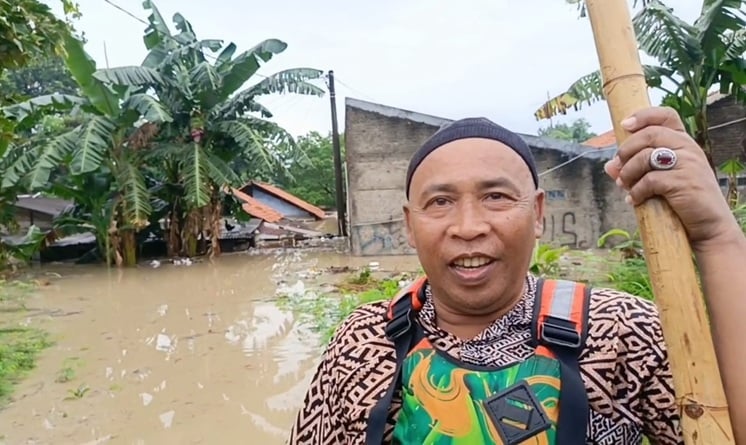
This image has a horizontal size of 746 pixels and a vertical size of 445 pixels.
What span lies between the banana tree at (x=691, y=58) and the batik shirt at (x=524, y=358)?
21.5ft

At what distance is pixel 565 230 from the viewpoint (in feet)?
45.8

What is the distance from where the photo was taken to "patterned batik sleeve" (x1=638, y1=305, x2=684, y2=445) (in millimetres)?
1062

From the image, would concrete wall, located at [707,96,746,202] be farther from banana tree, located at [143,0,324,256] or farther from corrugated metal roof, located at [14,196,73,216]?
corrugated metal roof, located at [14,196,73,216]

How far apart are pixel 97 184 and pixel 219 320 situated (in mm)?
6535

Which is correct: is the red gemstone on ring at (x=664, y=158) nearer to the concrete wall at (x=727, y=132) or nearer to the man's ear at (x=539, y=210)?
the man's ear at (x=539, y=210)

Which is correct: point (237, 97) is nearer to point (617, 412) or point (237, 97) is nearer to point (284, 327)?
point (284, 327)

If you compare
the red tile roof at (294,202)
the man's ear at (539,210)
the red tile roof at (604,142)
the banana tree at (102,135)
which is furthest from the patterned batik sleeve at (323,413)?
the red tile roof at (294,202)

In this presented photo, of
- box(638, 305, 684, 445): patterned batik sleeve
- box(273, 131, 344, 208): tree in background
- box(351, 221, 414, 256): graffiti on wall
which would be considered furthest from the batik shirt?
box(273, 131, 344, 208): tree in background

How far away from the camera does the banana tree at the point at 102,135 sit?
11234 millimetres

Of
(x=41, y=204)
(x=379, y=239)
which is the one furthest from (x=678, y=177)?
(x=41, y=204)

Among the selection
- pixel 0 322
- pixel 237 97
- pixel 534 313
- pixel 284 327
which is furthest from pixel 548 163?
Answer: pixel 534 313

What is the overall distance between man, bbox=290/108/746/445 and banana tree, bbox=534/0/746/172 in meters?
6.47

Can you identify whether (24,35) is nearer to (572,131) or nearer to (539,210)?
(539,210)

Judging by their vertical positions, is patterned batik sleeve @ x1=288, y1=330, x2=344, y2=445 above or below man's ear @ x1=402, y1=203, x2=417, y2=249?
below
